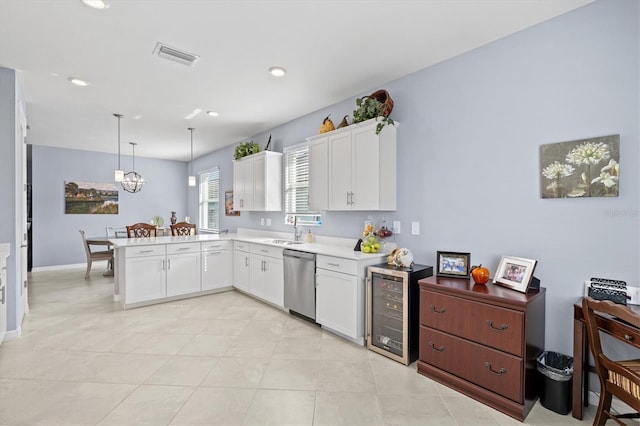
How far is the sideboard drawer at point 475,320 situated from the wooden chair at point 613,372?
0.35 metres

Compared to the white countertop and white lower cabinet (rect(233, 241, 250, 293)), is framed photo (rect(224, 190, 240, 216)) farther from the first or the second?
white lower cabinet (rect(233, 241, 250, 293))

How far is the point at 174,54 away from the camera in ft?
9.66

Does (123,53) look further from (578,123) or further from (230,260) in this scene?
(578,123)

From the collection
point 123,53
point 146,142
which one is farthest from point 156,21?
point 146,142

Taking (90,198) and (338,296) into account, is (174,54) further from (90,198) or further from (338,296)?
(90,198)

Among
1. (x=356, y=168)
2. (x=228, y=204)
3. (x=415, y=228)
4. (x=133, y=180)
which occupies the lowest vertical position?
(x=415, y=228)

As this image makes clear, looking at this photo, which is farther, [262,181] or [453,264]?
[262,181]

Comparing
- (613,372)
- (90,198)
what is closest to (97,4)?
(613,372)

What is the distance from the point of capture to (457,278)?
2.68 m

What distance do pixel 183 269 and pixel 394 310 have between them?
3.31 m

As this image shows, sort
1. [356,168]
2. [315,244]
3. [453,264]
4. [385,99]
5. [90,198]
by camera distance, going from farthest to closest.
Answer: [90,198]
[315,244]
[356,168]
[385,99]
[453,264]

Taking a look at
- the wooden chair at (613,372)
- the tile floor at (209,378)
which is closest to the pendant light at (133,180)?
the tile floor at (209,378)

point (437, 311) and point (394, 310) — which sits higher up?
point (437, 311)

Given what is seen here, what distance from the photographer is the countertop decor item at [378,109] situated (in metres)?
3.24
